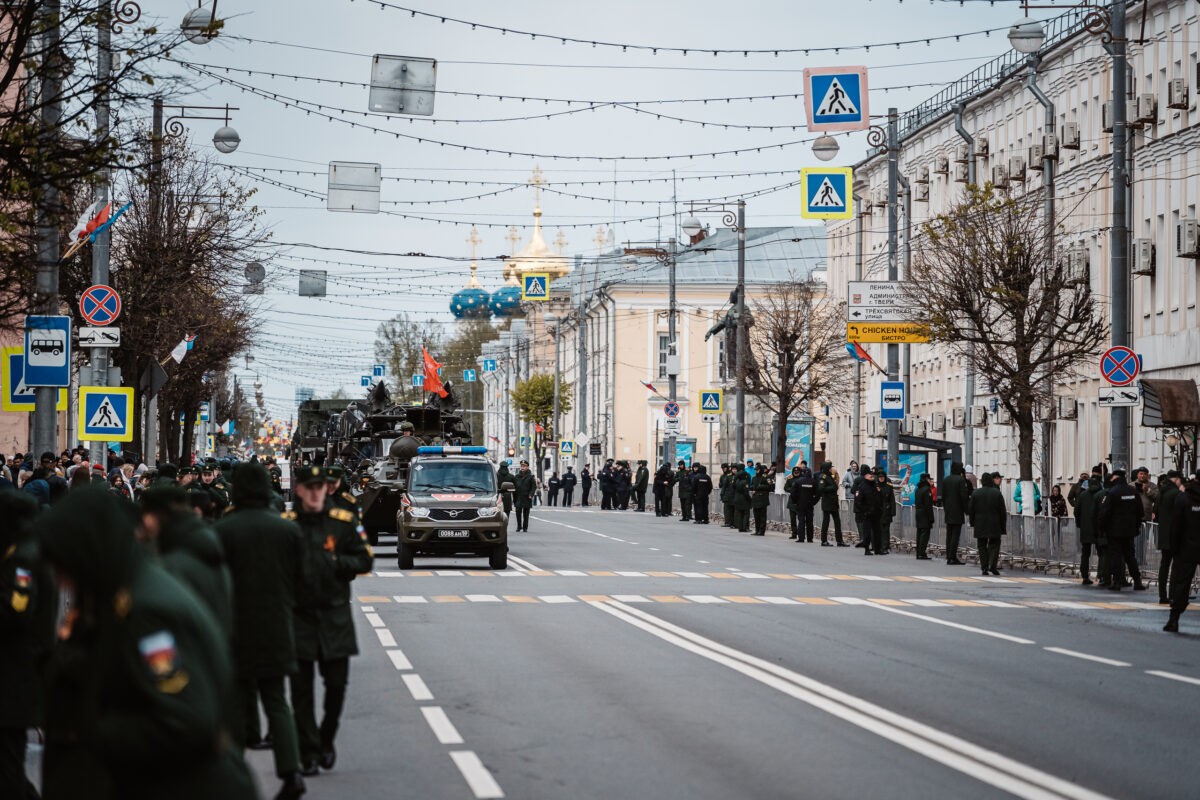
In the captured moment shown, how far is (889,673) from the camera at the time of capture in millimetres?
16500

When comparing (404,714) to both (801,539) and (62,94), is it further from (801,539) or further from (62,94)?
(801,539)

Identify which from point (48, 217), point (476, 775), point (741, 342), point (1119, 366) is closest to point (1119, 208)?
point (1119, 366)

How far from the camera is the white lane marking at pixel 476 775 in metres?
10.2

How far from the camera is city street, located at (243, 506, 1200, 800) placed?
10828 mm

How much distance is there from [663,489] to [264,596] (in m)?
55.4

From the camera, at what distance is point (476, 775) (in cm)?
1087

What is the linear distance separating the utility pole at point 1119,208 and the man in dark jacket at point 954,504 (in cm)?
544

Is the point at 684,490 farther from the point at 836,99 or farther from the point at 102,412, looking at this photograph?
the point at 102,412

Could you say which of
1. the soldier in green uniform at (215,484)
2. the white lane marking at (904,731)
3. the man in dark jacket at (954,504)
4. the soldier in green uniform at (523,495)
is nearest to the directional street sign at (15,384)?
the soldier in green uniform at (215,484)

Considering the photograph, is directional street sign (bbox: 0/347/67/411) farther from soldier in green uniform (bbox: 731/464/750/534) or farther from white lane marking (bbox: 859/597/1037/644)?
soldier in green uniform (bbox: 731/464/750/534)

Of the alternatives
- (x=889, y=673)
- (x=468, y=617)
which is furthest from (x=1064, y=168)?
(x=889, y=673)

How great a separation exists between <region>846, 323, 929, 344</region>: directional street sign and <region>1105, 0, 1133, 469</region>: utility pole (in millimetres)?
12960

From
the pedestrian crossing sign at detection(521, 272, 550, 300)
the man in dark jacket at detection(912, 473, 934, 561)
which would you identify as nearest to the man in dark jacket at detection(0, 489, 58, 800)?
the man in dark jacket at detection(912, 473, 934, 561)

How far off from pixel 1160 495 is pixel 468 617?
1012 centimetres
